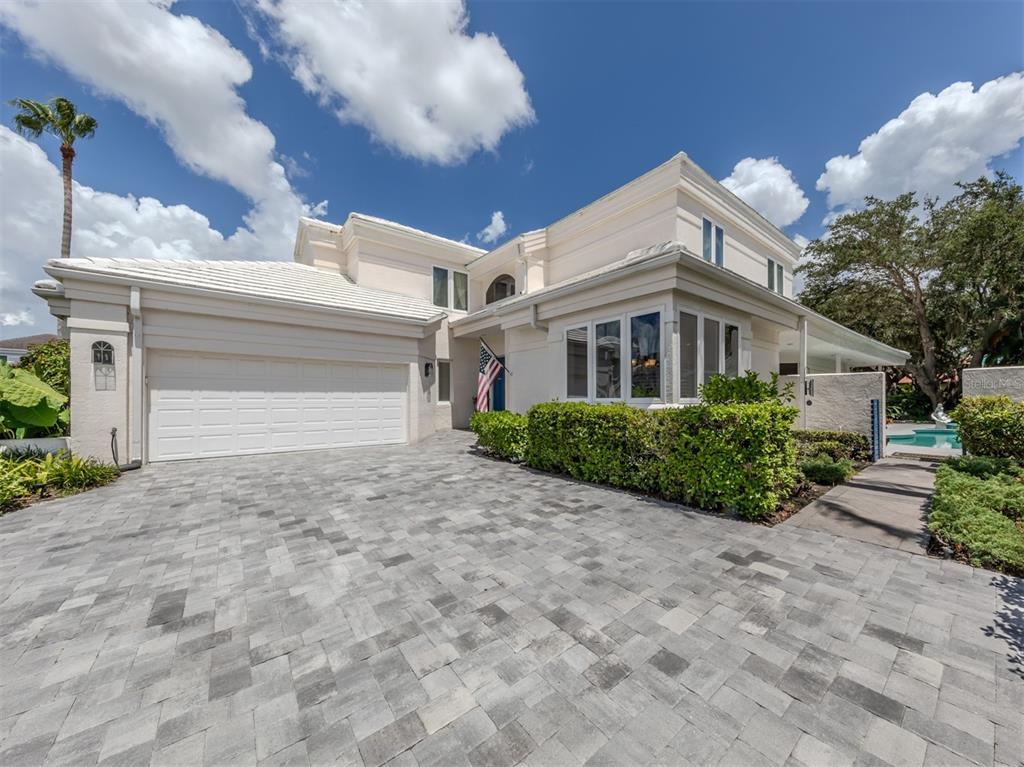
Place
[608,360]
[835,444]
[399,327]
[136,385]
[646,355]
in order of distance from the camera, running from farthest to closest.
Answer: [399,327] → [835,444] → [608,360] → [646,355] → [136,385]

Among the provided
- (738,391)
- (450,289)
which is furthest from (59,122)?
(738,391)

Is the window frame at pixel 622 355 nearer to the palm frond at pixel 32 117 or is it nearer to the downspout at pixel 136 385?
the downspout at pixel 136 385

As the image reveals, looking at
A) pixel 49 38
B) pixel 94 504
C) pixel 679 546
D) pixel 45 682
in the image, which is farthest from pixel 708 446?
pixel 49 38

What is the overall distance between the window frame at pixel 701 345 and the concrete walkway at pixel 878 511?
2493mm

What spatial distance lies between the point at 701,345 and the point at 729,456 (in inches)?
144

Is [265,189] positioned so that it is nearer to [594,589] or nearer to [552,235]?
[552,235]

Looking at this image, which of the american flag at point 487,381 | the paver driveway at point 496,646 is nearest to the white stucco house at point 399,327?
the american flag at point 487,381

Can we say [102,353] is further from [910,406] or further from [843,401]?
[910,406]

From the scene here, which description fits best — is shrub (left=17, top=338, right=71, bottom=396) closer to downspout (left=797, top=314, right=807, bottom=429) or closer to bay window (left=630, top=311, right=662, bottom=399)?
→ bay window (left=630, top=311, right=662, bottom=399)

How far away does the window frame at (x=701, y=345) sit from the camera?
24.0ft

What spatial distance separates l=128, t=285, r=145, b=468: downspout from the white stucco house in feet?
0.09

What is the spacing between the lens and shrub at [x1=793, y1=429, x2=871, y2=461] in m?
8.14

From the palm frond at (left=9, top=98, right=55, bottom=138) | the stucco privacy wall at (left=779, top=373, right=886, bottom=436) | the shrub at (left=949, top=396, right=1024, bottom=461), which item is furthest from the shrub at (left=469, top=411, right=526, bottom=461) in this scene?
the palm frond at (left=9, top=98, right=55, bottom=138)

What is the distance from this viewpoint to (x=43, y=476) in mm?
5789
